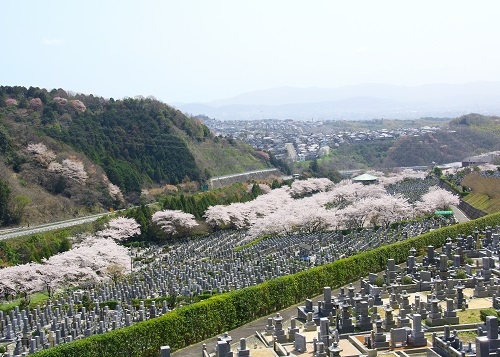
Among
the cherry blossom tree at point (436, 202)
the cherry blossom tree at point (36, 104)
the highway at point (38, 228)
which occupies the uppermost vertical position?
the cherry blossom tree at point (36, 104)

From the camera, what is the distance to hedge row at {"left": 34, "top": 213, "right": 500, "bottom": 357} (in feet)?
60.6

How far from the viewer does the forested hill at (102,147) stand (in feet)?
173

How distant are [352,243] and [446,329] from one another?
20.5 meters

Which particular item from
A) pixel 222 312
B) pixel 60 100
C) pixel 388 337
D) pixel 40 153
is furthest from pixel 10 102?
pixel 388 337

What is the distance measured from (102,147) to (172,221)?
2208 cm

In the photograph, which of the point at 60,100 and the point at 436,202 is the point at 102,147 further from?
the point at 436,202

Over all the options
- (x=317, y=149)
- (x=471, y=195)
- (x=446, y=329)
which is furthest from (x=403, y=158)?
(x=446, y=329)

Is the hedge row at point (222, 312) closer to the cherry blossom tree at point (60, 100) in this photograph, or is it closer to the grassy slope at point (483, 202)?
the grassy slope at point (483, 202)

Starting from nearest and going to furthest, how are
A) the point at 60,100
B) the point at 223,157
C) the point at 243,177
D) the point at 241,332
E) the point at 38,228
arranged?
1. the point at 241,332
2. the point at 38,228
3. the point at 60,100
4. the point at 243,177
5. the point at 223,157

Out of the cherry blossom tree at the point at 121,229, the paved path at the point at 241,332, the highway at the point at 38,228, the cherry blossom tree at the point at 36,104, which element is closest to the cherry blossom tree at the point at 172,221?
the cherry blossom tree at the point at 121,229

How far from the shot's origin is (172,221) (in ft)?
151

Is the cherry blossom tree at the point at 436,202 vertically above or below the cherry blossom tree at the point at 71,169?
below

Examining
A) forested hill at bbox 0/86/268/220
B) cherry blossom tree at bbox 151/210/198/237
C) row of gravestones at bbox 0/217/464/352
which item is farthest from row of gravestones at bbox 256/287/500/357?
forested hill at bbox 0/86/268/220

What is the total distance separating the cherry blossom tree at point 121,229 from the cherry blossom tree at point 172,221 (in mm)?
1599
